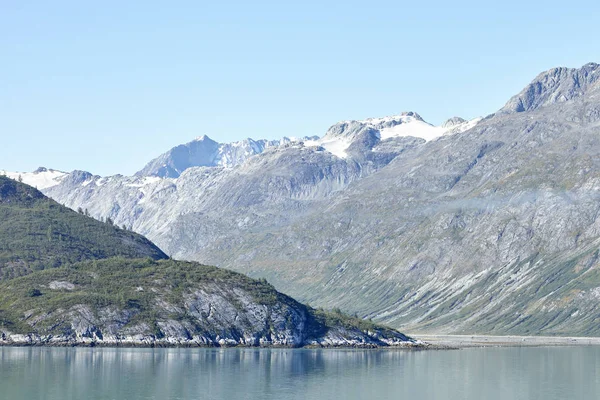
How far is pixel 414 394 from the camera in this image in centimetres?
19925

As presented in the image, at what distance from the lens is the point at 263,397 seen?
187 m

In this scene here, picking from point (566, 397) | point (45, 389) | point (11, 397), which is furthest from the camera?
point (566, 397)

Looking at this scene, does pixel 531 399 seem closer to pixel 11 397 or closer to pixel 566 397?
pixel 566 397

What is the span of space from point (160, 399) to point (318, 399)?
3016 centimetres

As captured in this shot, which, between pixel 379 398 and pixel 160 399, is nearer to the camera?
pixel 160 399

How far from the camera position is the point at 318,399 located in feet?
614

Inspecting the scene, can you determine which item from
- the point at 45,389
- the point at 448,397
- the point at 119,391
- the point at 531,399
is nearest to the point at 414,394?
the point at 448,397

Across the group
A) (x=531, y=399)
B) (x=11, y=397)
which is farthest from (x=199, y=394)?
(x=531, y=399)

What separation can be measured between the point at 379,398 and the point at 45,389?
6385 centimetres

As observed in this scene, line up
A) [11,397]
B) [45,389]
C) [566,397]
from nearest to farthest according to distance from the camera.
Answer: [11,397] < [45,389] < [566,397]

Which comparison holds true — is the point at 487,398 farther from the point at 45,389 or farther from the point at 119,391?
the point at 45,389

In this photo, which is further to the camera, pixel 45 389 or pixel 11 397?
pixel 45 389

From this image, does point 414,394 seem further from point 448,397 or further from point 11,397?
point 11,397

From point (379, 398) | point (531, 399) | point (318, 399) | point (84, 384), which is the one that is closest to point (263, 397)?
point (318, 399)
